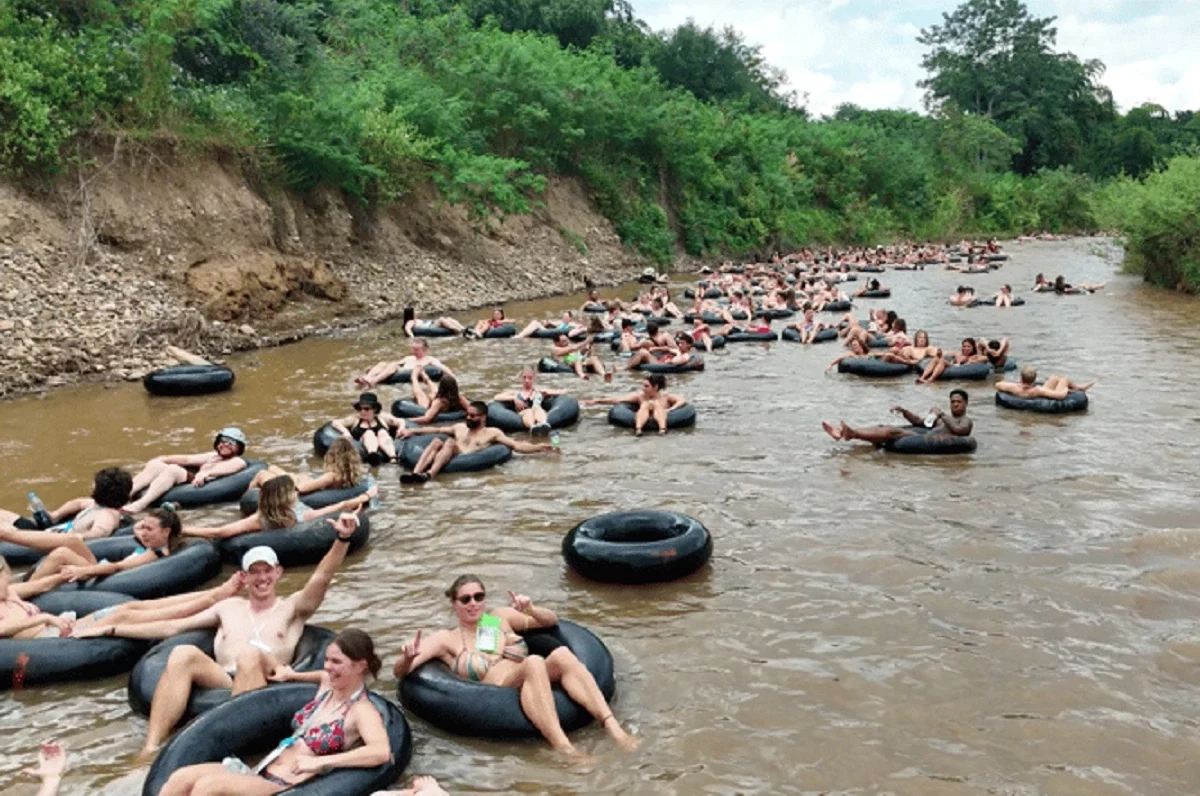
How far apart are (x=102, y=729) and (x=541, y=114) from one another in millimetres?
28224

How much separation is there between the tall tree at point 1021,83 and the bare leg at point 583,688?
8327 centimetres

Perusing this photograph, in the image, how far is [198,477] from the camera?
30.6ft

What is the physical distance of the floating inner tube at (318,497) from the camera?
335 inches

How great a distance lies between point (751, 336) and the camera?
20.6 metres

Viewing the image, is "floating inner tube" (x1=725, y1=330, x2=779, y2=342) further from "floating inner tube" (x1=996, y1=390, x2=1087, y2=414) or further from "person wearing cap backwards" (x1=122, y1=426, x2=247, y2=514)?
"person wearing cap backwards" (x1=122, y1=426, x2=247, y2=514)

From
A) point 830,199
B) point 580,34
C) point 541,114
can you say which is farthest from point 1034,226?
point 541,114

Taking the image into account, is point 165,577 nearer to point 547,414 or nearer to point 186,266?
point 547,414

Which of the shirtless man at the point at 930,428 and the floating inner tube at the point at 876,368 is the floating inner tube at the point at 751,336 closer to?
the floating inner tube at the point at 876,368

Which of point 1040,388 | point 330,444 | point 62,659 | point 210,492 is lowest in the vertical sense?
point 62,659

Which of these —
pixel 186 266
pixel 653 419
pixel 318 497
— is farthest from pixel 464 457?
pixel 186 266

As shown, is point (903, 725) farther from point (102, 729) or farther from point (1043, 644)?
point (102, 729)

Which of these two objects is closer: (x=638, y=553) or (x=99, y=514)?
(x=638, y=553)

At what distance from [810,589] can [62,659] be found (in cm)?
502

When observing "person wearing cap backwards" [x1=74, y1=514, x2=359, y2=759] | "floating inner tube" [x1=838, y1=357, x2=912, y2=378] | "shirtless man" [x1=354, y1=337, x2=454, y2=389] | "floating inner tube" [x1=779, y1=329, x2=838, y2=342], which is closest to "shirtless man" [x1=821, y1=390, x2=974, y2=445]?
"floating inner tube" [x1=838, y1=357, x2=912, y2=378]
